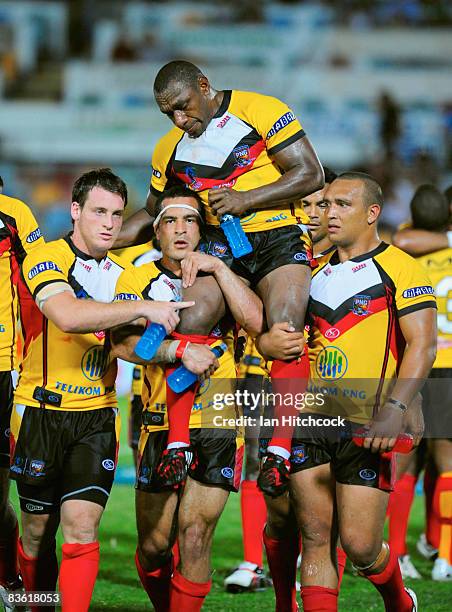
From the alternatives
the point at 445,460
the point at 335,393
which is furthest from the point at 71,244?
the point at 445,460

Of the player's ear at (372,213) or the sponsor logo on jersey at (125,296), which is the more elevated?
the player's ear at (372,213)

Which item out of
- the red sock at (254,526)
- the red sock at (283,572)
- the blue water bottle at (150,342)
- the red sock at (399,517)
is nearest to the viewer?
the blue water bottle at (150,342)

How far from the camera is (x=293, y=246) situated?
5254 millimetres

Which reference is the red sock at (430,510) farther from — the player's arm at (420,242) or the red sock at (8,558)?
the red sock at (8,558)

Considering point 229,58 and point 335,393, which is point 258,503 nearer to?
point 335,393

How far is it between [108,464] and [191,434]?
44 cm

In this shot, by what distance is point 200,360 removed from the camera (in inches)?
197

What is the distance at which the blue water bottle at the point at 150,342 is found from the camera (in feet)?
16.3

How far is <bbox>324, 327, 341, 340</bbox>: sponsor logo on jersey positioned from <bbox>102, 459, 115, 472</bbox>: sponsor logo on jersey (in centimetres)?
121

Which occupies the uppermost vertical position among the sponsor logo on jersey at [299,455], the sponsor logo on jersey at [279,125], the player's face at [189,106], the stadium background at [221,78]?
the stadium background at [221,78]

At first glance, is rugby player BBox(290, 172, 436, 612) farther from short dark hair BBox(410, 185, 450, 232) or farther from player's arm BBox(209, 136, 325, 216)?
short dark hair BBox(410, 185, 450, 232)

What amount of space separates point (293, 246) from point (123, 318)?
0.95 meters

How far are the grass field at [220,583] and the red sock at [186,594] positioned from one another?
1.16 m

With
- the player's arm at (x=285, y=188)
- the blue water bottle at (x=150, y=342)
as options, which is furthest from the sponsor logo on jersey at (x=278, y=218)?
the blue water bottle at (x=150, y=342)
